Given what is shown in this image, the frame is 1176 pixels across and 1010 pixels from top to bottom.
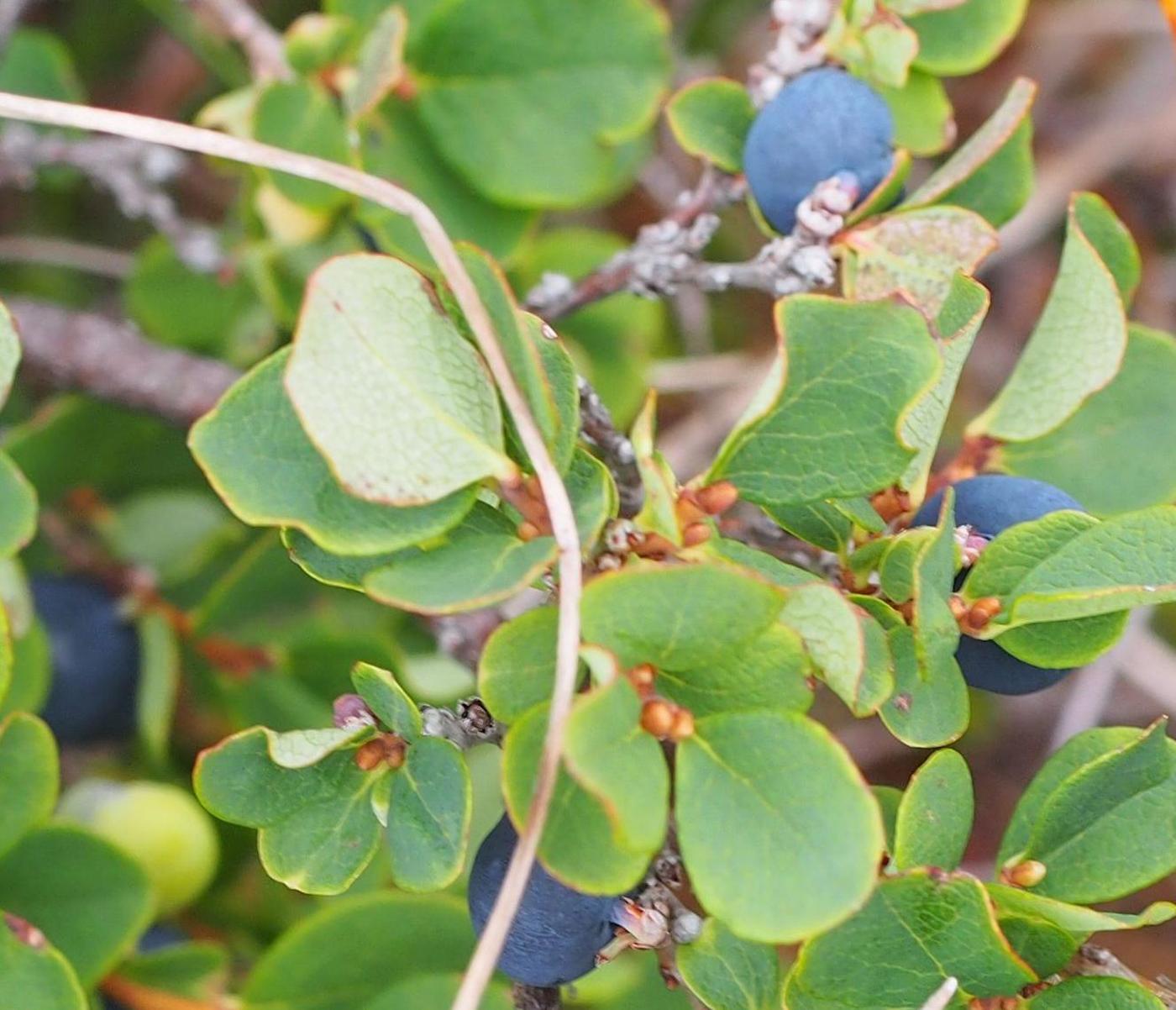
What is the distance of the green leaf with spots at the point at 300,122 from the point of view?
3.85ft

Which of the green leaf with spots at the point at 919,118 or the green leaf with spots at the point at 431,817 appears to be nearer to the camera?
the green leaf with spots at the point at 431,817

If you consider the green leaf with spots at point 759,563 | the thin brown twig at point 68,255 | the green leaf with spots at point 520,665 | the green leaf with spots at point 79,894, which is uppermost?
the green leaf with spots at point 759,563

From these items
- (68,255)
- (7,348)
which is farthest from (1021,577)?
(68,255)

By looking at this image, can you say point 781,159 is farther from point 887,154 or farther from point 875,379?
point 875,379

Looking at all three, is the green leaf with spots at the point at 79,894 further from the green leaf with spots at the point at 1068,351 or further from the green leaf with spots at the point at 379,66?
the green leaf with spots at the point at 1068,351

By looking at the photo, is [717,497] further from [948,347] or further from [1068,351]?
[1068,351]

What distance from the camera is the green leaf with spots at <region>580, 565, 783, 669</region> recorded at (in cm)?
62

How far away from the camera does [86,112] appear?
84 cm

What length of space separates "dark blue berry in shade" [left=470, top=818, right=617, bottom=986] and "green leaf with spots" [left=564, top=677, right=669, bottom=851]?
15 centimetres

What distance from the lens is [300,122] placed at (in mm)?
1181

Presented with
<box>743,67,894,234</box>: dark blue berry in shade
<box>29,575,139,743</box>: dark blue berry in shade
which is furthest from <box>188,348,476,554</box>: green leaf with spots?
<box>29,575,139,743</box>: dark blue berry in shade

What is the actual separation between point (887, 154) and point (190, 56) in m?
1.57

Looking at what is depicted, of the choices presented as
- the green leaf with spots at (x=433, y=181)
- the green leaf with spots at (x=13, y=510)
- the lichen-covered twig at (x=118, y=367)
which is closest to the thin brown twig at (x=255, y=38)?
the green leaf with spots at (x=433, y=181)

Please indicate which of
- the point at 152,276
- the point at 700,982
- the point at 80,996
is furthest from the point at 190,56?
the point at 700,982
